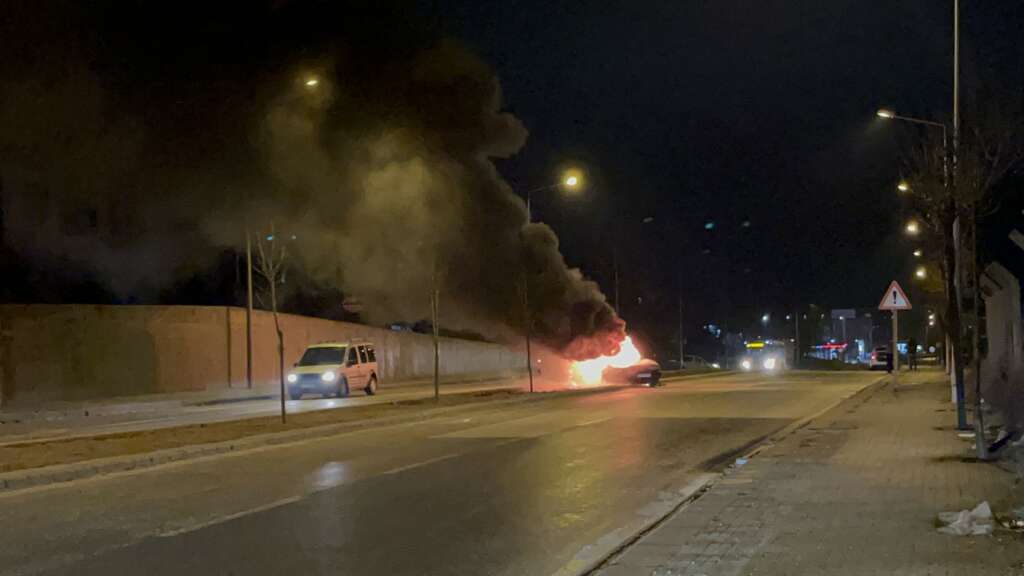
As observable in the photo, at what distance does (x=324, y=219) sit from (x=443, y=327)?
9.87 meters

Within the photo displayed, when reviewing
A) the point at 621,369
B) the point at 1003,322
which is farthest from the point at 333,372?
the point at 1003,322

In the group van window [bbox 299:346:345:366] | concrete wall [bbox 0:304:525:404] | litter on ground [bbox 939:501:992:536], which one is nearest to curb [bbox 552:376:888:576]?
litter on ground [bbox 939:501:992:536]

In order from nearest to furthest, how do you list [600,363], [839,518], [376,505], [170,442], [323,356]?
[839,518], [376,505], [170,442], [323,356], [600,363]

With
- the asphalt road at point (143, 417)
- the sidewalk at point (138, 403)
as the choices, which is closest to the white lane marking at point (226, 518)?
the asphalt road at point (143, 417)

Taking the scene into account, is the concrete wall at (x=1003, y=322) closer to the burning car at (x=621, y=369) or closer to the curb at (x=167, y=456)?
the burning car at (x=621, y=369)

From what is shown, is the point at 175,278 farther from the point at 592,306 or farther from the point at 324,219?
the point at 592,306

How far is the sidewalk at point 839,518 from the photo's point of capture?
21.8 feet

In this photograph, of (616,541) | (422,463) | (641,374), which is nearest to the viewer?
(616,541)

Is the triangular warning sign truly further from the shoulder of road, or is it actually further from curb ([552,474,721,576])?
curb ([552,474,721,576])

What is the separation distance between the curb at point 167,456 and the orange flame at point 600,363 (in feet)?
53.8

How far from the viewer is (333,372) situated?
93.5ft

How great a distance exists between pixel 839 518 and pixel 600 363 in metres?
30.3

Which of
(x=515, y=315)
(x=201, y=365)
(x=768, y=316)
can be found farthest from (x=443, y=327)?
(x=768, y=316)

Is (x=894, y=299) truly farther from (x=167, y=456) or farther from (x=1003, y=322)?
(x=167, y=456)
